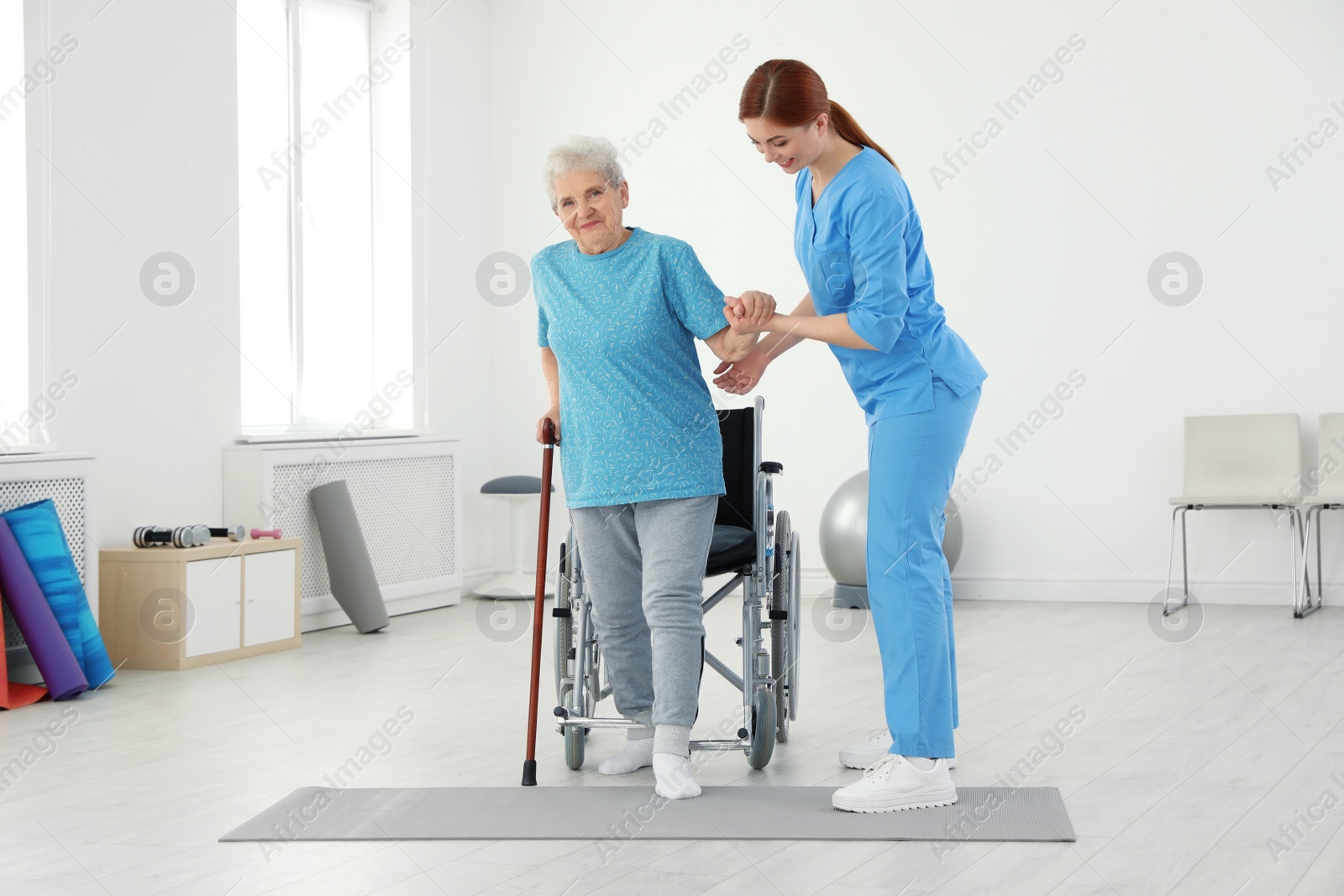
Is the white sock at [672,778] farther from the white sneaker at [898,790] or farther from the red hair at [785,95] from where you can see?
the red hair at [785,95]

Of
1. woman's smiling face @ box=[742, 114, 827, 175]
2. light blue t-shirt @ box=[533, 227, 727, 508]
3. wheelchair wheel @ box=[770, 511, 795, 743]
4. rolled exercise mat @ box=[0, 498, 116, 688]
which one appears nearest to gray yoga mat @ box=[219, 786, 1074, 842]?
wheelchair wheel @ box=[770, 511, 795, 743]

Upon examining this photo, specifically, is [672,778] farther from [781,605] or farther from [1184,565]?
[1184,565]

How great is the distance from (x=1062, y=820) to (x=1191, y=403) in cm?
362

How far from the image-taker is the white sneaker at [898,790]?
2.39m

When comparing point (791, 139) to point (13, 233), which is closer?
point (791, 139)

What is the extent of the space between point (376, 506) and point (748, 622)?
306 cm

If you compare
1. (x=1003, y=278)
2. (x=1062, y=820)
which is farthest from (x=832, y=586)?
(x=1062, y=820)

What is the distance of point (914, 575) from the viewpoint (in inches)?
94.7

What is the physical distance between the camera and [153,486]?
15.3 ft

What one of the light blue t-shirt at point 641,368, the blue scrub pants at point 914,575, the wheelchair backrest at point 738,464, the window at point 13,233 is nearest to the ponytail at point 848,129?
the light blue t-shirt at point 641,368

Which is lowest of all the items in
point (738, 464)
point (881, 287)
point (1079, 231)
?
point (738, 464)

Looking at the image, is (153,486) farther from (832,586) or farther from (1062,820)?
(1062,820)

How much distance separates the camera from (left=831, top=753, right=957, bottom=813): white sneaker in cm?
239

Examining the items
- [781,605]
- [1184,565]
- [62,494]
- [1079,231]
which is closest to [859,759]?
[781,605]
